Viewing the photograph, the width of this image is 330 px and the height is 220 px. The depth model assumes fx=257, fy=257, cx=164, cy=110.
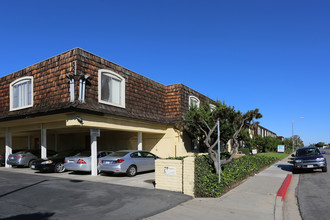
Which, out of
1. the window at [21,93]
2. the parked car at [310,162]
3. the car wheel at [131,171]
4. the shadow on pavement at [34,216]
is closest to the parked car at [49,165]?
the window at [21,93]

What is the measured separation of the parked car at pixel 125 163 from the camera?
41.0 ft

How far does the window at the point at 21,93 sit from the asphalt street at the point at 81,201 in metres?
7.62

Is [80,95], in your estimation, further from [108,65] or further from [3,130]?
[3,130]

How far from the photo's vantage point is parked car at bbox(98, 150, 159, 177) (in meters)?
12.5

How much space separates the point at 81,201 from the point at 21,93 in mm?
12553

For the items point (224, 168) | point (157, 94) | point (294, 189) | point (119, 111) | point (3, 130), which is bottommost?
point (294, 189)

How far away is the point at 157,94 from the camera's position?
2048 centimetres

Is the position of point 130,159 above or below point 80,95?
below

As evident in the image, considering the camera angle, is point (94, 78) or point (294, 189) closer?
point (294, 189)

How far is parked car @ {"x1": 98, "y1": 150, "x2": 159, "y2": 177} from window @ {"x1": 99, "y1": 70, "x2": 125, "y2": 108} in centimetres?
345

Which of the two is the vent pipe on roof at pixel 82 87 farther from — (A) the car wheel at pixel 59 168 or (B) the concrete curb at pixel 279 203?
(B) the concrete curb at pixel 279 203

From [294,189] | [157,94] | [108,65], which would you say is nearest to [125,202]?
[294,189]

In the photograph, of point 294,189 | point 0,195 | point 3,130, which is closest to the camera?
point 0,195

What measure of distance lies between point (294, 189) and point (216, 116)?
425cm
